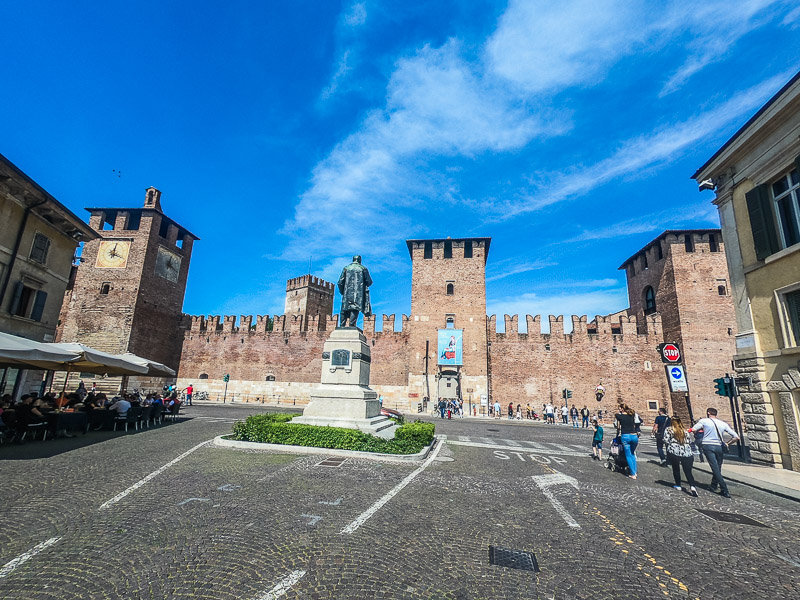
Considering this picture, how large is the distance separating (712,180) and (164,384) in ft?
123

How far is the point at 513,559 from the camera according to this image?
3.52m

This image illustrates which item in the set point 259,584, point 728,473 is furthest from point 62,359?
point 728,473

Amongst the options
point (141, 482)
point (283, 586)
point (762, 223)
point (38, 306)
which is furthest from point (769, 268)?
point (38, 306)

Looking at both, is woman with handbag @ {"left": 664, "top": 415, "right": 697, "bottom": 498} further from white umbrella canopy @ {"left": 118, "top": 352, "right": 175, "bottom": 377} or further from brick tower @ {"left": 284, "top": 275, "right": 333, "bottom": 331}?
brick tower @ {"left": 284, "top": 275, "right": 333, "bottom": 331}

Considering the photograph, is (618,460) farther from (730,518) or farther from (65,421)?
(65,421)

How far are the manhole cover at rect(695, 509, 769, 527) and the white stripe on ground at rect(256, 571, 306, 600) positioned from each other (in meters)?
5.56

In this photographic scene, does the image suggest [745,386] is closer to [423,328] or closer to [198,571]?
[198,571]

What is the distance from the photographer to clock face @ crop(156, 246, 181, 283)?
3109cm

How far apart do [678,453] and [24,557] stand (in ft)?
29.3

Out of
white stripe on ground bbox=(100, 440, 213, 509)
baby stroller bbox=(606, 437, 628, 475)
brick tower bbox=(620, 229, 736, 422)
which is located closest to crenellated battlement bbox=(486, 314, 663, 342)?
brick tower bbox=(620, 229, 736, 422)

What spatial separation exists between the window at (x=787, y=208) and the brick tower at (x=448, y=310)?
20428 millimetres

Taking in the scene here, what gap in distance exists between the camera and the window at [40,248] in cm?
1549

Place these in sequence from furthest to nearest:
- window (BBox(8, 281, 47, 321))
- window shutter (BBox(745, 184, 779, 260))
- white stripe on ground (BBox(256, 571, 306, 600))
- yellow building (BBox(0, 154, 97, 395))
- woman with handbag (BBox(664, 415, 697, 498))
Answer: window (BBox(8, 281, 47, 321))
yellow building (BBox(0, 154, 97, 395))
window shutter (BBox(745, 184, 779, 260))
woman with handbag (BBox(664, 415, 697, 498))
white stripe on ground (BBox(256, 571, 306, 600))

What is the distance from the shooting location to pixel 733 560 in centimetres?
374
